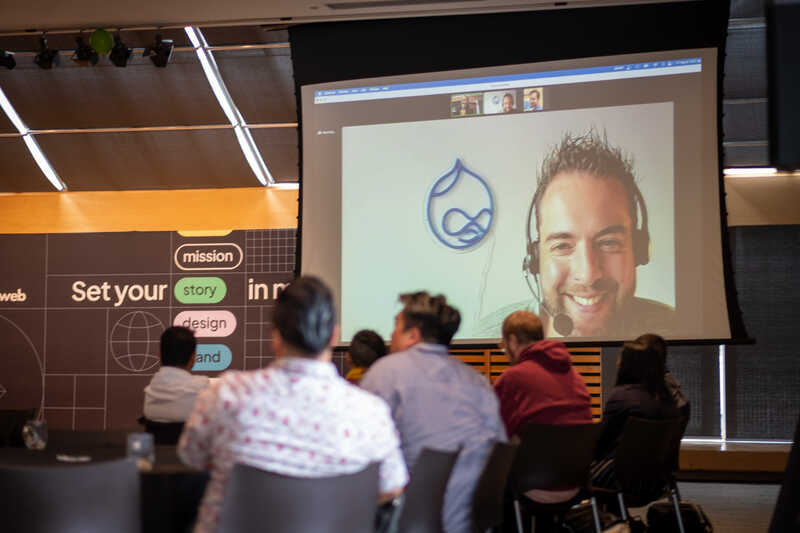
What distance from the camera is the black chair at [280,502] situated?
1970 millimetres

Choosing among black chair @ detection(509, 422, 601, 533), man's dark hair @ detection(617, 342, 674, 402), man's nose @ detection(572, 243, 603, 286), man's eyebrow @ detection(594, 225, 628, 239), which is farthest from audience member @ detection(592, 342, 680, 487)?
man's eyebrow @ detection(594, 225, 628, 239)

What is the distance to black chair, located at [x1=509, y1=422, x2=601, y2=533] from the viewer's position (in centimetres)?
345

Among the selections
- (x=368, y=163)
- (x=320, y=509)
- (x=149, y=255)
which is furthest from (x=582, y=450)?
(x=149, y=255)

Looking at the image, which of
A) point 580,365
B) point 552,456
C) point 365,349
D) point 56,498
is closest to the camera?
point 56,498

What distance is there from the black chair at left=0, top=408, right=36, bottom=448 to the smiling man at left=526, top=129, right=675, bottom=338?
3007 millimetres

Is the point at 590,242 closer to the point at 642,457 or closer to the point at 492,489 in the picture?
the point at 642,457

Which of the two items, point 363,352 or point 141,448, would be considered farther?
point 363,352

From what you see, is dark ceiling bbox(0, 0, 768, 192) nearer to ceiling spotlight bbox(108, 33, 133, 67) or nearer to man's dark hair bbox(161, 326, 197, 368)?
ceiling spotlight bbox(108, 33, 133, 67)

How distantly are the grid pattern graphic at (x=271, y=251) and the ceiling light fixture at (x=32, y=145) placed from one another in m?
2.46

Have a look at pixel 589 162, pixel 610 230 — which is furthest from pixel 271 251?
pixel 610 230

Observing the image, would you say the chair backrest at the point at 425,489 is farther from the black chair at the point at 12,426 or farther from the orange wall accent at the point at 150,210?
the orange wall accent at the point at 150,210

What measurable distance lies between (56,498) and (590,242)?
396cm

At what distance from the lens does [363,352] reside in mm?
4793

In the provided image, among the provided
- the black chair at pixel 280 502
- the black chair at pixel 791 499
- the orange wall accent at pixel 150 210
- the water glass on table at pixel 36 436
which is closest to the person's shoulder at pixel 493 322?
the water glass on table at pixel 36 436
